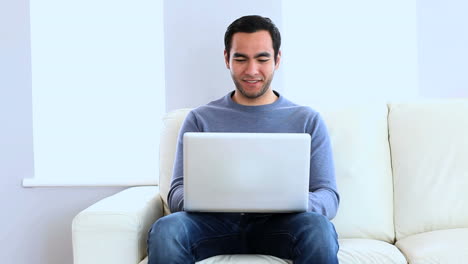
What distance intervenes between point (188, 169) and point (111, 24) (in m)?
1.33

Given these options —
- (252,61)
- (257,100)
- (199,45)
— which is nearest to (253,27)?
(252,61)

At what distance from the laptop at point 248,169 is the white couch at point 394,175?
0.42m

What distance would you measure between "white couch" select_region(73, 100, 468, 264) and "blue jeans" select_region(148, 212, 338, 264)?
23 centimetres

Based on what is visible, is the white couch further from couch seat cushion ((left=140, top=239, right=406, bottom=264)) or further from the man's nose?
the man's nose

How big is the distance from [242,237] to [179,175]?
33 centimetres

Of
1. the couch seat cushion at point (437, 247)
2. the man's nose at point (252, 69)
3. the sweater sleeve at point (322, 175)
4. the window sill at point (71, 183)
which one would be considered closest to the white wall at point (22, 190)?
the window sill at point (71, 183)

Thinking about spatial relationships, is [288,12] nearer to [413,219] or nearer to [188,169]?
[413,219]

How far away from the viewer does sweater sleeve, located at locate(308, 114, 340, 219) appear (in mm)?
1876

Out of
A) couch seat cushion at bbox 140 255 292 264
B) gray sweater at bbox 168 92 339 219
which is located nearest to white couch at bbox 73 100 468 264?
gray sweater at bbox 168 92 339 219

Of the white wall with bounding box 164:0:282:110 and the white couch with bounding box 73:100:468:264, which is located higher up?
the white wall with bounding box 164:0:282:110

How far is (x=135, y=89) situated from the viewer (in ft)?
8.93

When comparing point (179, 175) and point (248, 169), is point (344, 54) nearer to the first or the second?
point (179, 175)

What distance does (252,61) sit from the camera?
211cm

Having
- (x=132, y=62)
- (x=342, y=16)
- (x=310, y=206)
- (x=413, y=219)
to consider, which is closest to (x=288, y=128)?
(x=310, y=206)
